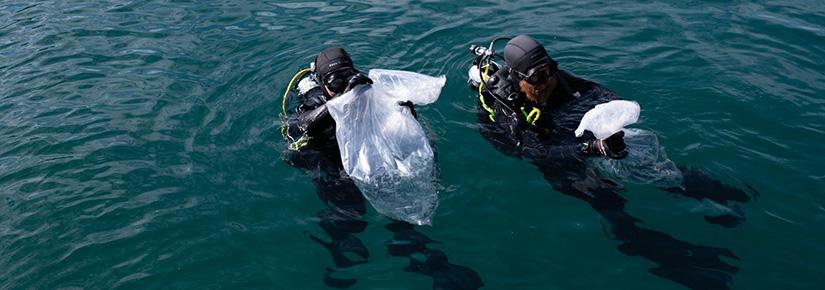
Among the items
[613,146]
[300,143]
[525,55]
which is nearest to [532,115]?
[525,55]

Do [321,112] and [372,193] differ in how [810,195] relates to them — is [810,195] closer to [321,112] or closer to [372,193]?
[372,193]

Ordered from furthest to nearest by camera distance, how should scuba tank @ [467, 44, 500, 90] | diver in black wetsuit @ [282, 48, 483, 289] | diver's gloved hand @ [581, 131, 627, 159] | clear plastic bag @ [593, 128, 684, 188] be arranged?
scuba tank @ [467, 44, 500, 90]
clear plastic bag @ [593, 128, 684, 188]
diver in black wetsuit @ [282, 48, 483, 289]
diver's gloved hand @ [581, 131, 627, 159]

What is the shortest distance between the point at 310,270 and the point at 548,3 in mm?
6125

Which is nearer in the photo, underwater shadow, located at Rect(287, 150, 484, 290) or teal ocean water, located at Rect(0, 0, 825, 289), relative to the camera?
underwater shadow, located at Rect(287, 150, 484, 290)

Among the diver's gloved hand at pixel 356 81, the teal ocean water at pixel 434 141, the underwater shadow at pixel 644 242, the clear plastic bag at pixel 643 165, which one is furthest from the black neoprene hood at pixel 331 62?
the clear plastic bag at pixel 643 165

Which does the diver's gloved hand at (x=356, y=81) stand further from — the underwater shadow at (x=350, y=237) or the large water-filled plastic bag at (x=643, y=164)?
the large water-filled plastic bag at (x=643, y=164)

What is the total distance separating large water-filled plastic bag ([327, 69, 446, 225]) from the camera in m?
5.13

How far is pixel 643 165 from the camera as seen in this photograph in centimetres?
545

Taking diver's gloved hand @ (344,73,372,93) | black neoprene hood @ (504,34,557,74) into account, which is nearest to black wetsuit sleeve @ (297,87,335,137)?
diver's gloved hand @ (344,73,372,93)

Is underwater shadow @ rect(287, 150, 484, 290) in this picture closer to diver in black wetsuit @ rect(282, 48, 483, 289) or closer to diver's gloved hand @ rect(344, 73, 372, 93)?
diver in black wetsuit @ rect(282, 48, 483, 289)

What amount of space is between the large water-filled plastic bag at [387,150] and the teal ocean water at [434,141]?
0.73 ft

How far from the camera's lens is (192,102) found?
24.8 feet

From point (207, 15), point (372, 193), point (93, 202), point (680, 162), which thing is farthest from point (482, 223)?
point (207, 15)

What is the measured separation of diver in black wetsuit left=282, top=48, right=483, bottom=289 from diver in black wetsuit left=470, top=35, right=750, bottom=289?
833 millimetres
